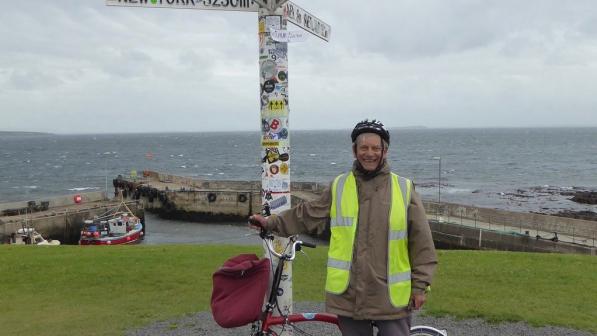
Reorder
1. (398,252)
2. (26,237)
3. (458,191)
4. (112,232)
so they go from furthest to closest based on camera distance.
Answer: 1. (458,191)
2. (112,232)
3. (26,237)
4. (398,252)

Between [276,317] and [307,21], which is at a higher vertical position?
[307,21]

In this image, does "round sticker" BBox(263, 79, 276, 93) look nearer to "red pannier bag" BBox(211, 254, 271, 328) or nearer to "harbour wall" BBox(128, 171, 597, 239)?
"red pannier bag" BBox(211, 254, 271, 328)

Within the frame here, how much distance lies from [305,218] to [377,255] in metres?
0.59

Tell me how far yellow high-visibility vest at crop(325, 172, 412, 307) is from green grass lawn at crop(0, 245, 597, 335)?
12.3 feet

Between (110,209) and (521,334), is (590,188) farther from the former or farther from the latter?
(521,334)

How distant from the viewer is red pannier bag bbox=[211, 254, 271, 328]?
3.51 meters

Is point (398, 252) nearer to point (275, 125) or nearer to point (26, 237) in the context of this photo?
point (275, 125)

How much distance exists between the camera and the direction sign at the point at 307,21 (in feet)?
15.1

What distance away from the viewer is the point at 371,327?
3.42m

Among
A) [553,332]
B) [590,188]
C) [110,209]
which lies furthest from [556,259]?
[590,188]

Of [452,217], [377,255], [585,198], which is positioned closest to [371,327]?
[377,255]

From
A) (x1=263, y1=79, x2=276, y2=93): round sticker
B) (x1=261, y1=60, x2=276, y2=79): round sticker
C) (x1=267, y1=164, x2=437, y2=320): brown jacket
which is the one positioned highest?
(x1=261, y1=60, x2=276, y2=79): round sticker

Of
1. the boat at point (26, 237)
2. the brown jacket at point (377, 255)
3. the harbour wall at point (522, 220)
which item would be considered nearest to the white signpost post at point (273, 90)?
the brown jacket at point (377, 255)

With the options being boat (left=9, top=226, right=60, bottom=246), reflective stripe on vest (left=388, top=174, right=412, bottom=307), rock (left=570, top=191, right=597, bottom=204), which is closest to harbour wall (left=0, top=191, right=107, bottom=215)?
boat (left=9, top=226, right=60, bottom=246)
